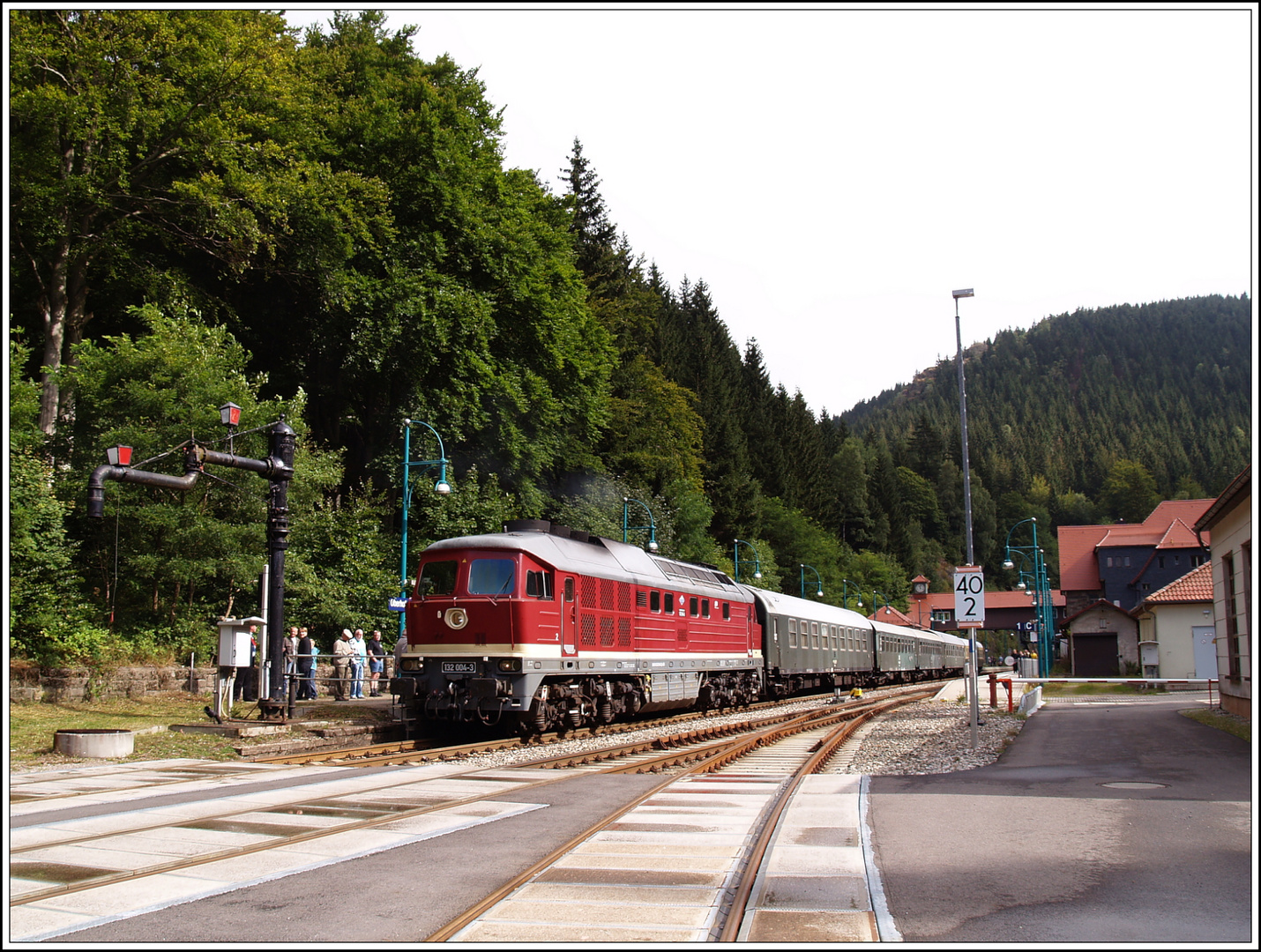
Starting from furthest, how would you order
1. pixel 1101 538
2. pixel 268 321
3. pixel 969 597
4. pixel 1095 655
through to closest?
pixel 1101 538 < pixel 1095 655 < pixel 268 321 < pixel 969 597

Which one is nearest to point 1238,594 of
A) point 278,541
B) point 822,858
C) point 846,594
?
point 822,858

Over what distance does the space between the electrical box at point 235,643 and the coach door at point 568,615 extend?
5.56 metres

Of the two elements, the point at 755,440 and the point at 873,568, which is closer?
the point at 755,440

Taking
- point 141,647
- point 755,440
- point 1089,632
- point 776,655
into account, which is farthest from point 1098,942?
point 755,440

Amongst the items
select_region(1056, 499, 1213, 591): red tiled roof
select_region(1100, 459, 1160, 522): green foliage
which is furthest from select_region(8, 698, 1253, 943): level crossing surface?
select_region(1100, 459, 1160, 522): green foliage

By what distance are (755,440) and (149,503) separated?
220 feet

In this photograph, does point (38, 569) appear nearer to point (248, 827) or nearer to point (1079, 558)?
point (248, 827)

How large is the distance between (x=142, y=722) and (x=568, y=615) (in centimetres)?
841

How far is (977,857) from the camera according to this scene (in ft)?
24.3

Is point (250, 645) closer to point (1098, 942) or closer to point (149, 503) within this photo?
point (149, 503)

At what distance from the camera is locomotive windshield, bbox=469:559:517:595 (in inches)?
655

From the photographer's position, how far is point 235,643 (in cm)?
1731

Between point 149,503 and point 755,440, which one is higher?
point 755,440

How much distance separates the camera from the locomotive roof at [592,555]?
56.3 feet
